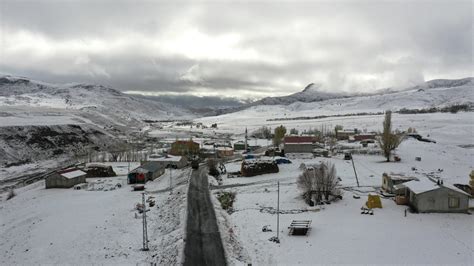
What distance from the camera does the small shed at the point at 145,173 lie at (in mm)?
48812

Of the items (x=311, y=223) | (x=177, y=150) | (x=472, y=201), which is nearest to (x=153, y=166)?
(x=177, y=150)

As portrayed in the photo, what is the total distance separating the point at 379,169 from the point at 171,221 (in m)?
32.5

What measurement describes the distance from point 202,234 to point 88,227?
10205 mm

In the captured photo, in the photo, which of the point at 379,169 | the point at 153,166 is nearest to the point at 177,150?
the point at 153,166

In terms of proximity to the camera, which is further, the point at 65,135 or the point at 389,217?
the point at 65,135

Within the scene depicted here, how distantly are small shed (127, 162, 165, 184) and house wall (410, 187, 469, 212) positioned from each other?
108 feet

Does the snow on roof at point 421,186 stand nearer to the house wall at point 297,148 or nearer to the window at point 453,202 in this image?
the window at point 453,202

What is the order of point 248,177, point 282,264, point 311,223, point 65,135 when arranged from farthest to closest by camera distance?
1. point 65,135
2. point 248,177
3. point 311,223
4. point 282,264

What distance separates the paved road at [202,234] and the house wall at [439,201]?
56.6 feet

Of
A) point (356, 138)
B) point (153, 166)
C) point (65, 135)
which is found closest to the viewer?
point (153, 166)

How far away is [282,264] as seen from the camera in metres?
21.3

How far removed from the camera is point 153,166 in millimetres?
53844

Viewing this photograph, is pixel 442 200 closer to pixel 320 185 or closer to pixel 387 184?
pixel 387 184

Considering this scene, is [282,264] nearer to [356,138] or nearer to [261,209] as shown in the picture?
[261,209]
